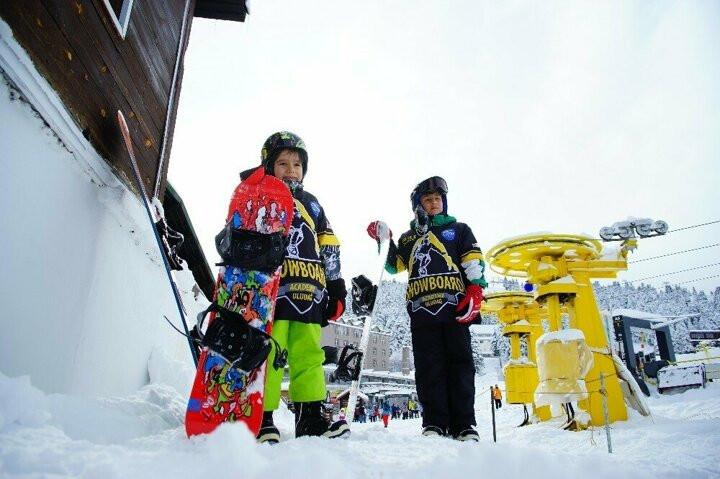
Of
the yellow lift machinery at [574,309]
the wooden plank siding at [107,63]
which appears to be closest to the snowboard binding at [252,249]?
the wooden plank siding at [107,63]

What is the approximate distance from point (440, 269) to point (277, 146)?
1923 millimetres

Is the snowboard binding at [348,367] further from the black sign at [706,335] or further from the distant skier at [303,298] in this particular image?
the black sign at [706,335]

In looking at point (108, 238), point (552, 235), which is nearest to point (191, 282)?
point (108, 238)

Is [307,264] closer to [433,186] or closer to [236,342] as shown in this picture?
[236,342]

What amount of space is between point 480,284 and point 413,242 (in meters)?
0.87

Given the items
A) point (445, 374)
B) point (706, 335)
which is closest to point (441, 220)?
point (445, 374)

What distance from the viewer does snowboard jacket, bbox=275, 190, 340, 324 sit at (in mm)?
2846

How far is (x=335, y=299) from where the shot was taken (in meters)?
3.24

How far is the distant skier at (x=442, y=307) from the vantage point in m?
3.53

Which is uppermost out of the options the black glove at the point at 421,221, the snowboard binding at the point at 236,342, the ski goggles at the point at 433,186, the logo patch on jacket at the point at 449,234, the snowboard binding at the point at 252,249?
the ski goggles at the point at 433,186

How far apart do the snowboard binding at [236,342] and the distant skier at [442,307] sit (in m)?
1.91

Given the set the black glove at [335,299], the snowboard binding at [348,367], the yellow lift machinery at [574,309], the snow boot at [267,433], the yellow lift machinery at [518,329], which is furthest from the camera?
the yellow lift machinery at [518,329]

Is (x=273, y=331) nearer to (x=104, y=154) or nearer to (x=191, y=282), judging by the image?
(x=104, y=154)

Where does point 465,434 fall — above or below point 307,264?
below
